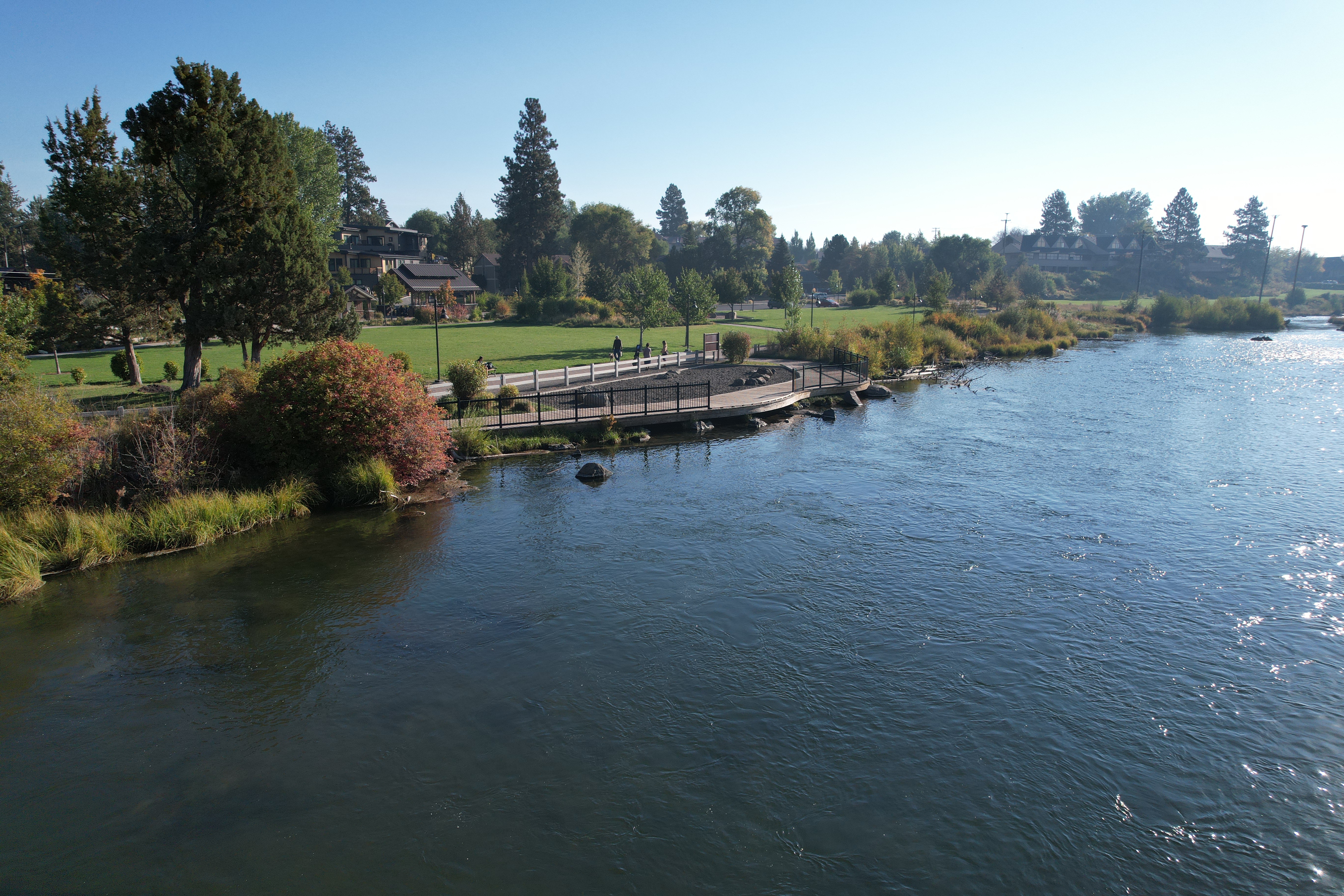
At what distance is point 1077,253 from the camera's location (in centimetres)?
14412

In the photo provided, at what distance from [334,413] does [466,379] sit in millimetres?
8839

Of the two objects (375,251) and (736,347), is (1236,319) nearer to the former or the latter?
(736,347)

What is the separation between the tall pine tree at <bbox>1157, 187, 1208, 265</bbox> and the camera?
456 ft

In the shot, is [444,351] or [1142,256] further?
[1142,256]

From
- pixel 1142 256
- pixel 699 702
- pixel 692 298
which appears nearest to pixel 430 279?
pixel 692 298

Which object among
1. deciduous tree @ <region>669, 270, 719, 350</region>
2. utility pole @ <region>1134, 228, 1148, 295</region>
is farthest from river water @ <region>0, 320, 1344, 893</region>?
utility pole @ <region>1134, 228, 1148, 295</region>

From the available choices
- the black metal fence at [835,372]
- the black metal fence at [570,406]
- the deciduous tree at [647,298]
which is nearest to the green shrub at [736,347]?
the black metal fence at [835,372]

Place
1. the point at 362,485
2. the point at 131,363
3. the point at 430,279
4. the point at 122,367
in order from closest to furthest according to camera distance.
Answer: the point at 362,485 → the point at 131,363 → the point at 122,367 → the point at 430,279

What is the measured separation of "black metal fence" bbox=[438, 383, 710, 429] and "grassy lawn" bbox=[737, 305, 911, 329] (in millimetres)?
28479

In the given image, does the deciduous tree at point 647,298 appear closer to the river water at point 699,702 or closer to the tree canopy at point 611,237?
the river water at point 699,702

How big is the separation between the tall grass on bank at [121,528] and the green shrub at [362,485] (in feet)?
2.81

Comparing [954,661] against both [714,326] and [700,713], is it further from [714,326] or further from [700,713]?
[714,326]

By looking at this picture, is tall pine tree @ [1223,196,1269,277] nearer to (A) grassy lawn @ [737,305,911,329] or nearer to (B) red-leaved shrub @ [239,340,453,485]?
(A) grassy lawn @ [737,305,911,329]

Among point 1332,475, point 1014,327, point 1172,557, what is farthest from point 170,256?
point 1014,327
